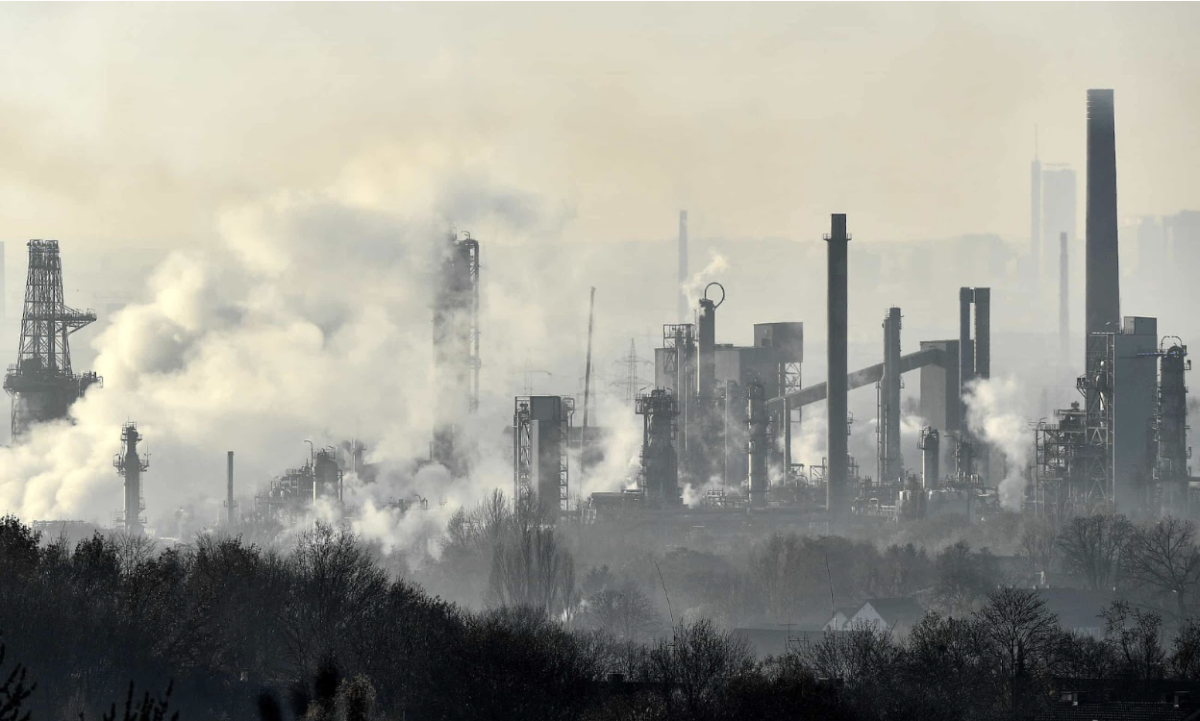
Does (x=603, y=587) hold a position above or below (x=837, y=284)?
below

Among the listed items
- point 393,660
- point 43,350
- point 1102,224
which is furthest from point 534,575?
point 1102,224

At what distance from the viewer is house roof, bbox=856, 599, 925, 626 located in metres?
51.6

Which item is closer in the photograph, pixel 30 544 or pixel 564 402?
pixel 30 544

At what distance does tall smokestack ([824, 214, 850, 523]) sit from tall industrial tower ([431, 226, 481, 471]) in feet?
43.6

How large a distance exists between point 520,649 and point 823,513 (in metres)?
47.3

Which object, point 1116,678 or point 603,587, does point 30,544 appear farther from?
point 603,587

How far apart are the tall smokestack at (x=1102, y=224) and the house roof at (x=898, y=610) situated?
22.2 meters

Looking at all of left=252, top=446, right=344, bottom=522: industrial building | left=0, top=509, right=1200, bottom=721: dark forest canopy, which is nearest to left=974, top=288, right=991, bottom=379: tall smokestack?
left=252, top=446, right=344, bottom=522: industrial building

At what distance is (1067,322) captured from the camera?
164 meters

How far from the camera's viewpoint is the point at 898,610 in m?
52.8

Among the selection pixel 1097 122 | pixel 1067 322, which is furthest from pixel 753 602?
pixel 1067 322

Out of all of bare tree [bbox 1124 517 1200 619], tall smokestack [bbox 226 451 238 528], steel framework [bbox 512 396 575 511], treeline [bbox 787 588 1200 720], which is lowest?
treeline [bbox 787 588 1200 720]

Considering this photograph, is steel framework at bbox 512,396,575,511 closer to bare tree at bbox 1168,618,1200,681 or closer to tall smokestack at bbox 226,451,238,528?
tall smokestack at bbox 226,451,238,528

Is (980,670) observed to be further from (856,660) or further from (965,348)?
(965,348)
